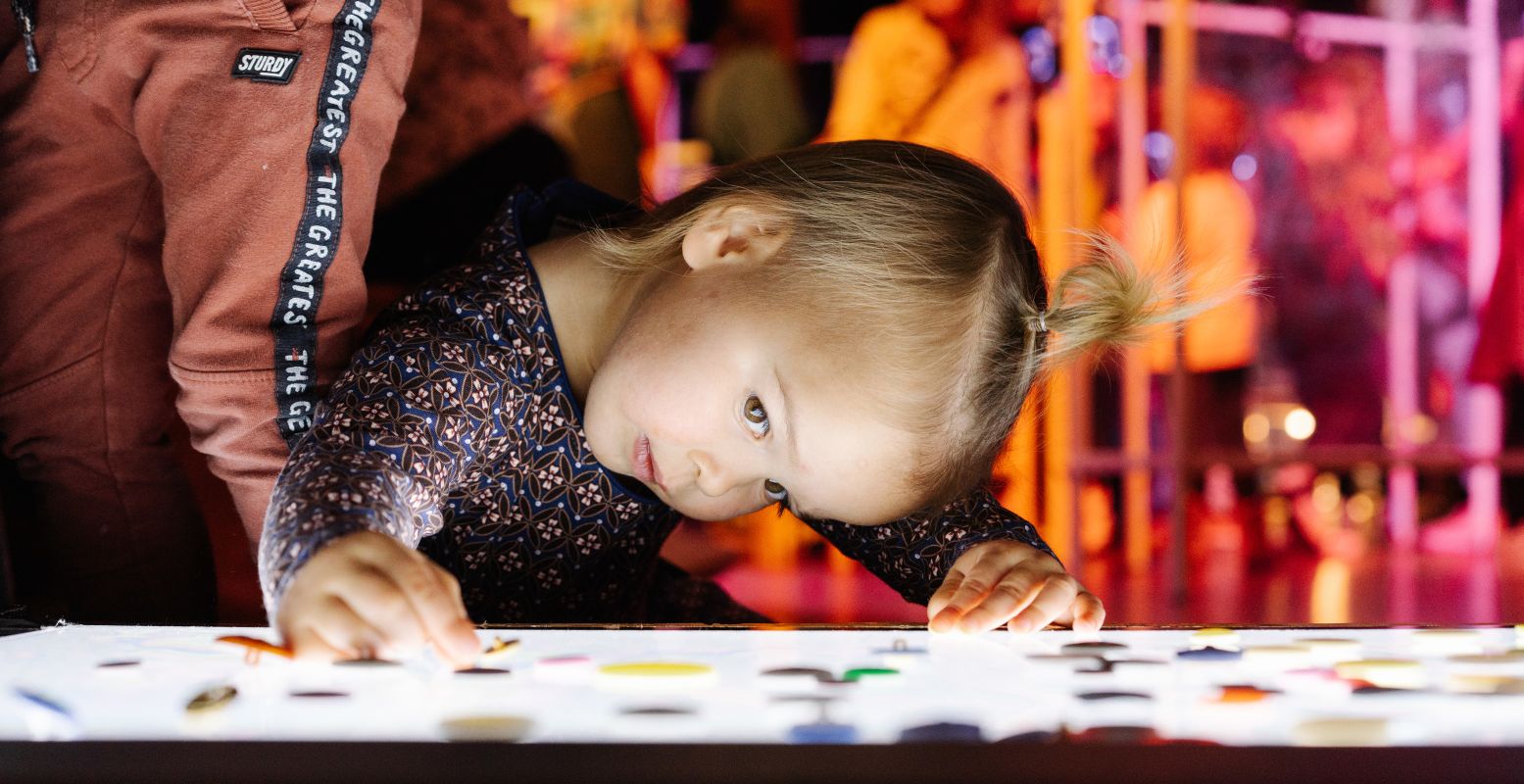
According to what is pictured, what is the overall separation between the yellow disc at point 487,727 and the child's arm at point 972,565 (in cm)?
38

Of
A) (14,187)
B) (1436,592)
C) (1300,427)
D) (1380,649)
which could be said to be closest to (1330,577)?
(1436,592)

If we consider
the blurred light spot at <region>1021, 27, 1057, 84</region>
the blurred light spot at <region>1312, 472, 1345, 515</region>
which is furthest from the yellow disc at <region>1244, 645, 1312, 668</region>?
the blurred light spot at <region>1312, 472, 1345, 515</region>

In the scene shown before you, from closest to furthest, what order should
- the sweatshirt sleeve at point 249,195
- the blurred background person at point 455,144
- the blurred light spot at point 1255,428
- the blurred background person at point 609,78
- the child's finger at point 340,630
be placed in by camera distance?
the child's finger at point 340,630 < the sweatshirt sleeve at point 249,195 < the blurred background person at point 455,144 < the blurred background person at point 609,78 < the blurred light spot at point 1255,428

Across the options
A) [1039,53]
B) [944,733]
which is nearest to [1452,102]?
[1039,53]

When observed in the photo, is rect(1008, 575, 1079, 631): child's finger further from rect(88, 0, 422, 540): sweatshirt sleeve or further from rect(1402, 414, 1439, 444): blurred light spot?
rect(1402, 414, 1439, 444): blurred light spot

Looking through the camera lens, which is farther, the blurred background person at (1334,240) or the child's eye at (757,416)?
the blurred background person at (1334,240)

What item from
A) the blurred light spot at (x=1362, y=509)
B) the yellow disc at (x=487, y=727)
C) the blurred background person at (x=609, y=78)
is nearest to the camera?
the yellow disc at (x=487, y=727)

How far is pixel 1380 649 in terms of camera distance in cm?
68

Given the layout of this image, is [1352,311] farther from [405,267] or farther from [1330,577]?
[405,267]

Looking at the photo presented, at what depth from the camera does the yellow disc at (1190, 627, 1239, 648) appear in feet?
2.30

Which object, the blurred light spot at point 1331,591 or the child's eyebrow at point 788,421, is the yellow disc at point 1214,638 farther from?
the blurred light spot at point 1331,591

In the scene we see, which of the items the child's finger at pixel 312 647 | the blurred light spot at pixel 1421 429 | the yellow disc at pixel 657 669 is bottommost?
the yellow disc at pixel 657 669

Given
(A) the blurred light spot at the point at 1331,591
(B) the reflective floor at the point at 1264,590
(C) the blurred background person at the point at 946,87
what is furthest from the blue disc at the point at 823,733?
(C) the blurred background person at the point at 946,87

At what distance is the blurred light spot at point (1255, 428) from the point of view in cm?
310
